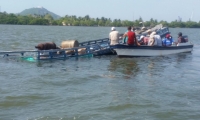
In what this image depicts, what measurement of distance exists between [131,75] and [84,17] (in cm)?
14053

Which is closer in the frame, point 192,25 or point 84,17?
point 192,25

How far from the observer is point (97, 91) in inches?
408

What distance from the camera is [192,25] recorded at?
141 m

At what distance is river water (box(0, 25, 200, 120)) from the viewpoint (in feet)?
27.0

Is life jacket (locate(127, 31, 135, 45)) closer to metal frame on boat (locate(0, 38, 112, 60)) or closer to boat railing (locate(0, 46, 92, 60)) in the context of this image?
metal frame on boat (locate(0, 38, 112, 60))

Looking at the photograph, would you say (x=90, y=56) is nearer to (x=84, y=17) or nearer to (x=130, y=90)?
(x=130, y=90)

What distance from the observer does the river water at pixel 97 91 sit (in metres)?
8.22

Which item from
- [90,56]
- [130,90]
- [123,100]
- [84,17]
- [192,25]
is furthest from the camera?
[84,17]

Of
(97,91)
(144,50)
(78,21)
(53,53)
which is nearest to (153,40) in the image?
(144,50)

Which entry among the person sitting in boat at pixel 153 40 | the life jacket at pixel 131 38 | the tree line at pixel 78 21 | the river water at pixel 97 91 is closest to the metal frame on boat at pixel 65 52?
the river water at pixel 97 91

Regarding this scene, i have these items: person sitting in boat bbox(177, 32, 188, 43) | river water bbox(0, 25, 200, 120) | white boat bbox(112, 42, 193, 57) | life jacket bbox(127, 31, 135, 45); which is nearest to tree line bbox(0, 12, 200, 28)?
person sitting in boat bbox(177, 32, 188, 43)

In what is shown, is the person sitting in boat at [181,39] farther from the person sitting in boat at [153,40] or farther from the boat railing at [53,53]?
the boat railing at [53,53]

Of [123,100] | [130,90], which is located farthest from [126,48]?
[123,100]

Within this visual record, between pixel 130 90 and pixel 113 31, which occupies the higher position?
pixel 113 31
